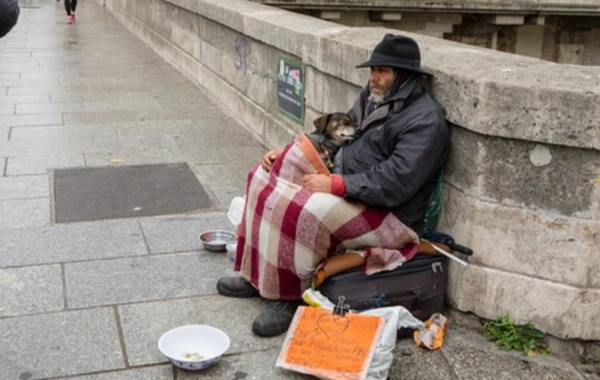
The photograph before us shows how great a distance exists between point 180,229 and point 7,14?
6.66 feet

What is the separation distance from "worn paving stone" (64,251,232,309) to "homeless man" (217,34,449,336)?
497 mm

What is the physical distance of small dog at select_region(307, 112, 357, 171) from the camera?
409 cm

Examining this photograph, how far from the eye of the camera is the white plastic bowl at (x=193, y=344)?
11.2ft

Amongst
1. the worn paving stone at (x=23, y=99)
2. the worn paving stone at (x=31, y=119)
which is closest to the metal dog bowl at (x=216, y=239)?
the worn paving stone at (x=31, y=119)

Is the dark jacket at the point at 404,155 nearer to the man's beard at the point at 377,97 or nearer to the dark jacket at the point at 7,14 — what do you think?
the man's beard at the point at 377,97

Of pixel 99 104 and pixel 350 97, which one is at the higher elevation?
pixel 350 97

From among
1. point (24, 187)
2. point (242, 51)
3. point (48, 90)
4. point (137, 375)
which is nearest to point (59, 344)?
point (137, 375)

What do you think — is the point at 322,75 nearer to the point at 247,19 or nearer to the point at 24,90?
the point at 247,19

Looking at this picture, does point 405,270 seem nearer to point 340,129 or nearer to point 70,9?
point 340,129

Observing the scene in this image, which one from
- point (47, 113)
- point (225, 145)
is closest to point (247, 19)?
point (225, 145)

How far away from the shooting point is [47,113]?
28.4 feet

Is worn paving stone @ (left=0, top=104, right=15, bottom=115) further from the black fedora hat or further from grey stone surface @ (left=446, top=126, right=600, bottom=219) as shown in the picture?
grey stone surface @ (left=446, top=126, right=600, bottom=219)

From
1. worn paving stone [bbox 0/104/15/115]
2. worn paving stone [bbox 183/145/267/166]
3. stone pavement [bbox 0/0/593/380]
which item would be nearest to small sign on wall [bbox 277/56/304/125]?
worn paving stone [bbox 183/145/267/166]

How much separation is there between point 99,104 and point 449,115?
6.25 metres
